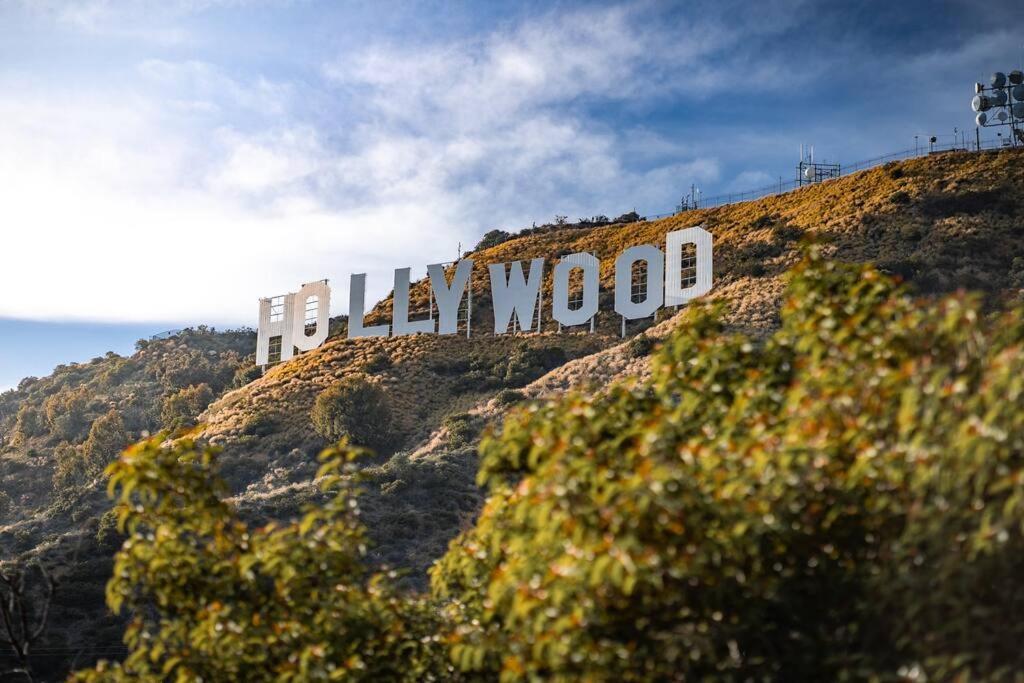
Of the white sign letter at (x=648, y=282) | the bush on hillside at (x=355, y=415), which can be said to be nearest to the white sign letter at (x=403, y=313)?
the bush on hillside at (x=355, y=415)

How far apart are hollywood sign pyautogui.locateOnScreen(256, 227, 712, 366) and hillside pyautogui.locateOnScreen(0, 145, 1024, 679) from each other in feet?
4.26

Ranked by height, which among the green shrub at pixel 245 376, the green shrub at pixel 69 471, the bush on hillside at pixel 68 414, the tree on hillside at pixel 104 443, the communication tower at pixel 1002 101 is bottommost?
the green shrub at pixel 69 471

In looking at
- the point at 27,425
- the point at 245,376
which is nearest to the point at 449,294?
the point at 245,376

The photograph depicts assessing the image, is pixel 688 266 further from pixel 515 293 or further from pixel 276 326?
pixel 276 326

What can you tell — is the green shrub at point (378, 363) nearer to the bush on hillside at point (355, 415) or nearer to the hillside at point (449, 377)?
the hillside at point (449, 377)

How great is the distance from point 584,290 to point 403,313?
10792 millimetres

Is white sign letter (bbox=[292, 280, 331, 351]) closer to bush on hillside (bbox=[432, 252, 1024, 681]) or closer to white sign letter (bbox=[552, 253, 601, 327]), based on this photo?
white sign letter (bbox=[552, 253, 601, 327])

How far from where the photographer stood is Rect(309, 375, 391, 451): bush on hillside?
50062mm

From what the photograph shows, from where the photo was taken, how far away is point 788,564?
6254 mm

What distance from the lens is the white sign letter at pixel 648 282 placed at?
51.9m

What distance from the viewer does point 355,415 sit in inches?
1989

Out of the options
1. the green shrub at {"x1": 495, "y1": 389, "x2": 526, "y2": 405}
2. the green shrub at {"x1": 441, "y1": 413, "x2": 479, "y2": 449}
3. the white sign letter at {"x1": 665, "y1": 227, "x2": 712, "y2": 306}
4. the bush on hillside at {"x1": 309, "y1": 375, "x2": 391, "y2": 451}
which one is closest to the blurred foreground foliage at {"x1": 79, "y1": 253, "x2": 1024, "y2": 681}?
the green shrub at {"x1": 441, "y1": 413, "x2": 479, "y2": 449}

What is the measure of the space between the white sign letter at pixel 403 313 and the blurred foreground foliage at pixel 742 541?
165 ft

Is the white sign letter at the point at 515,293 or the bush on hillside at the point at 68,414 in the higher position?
the white sign letter at the point at 515,293
